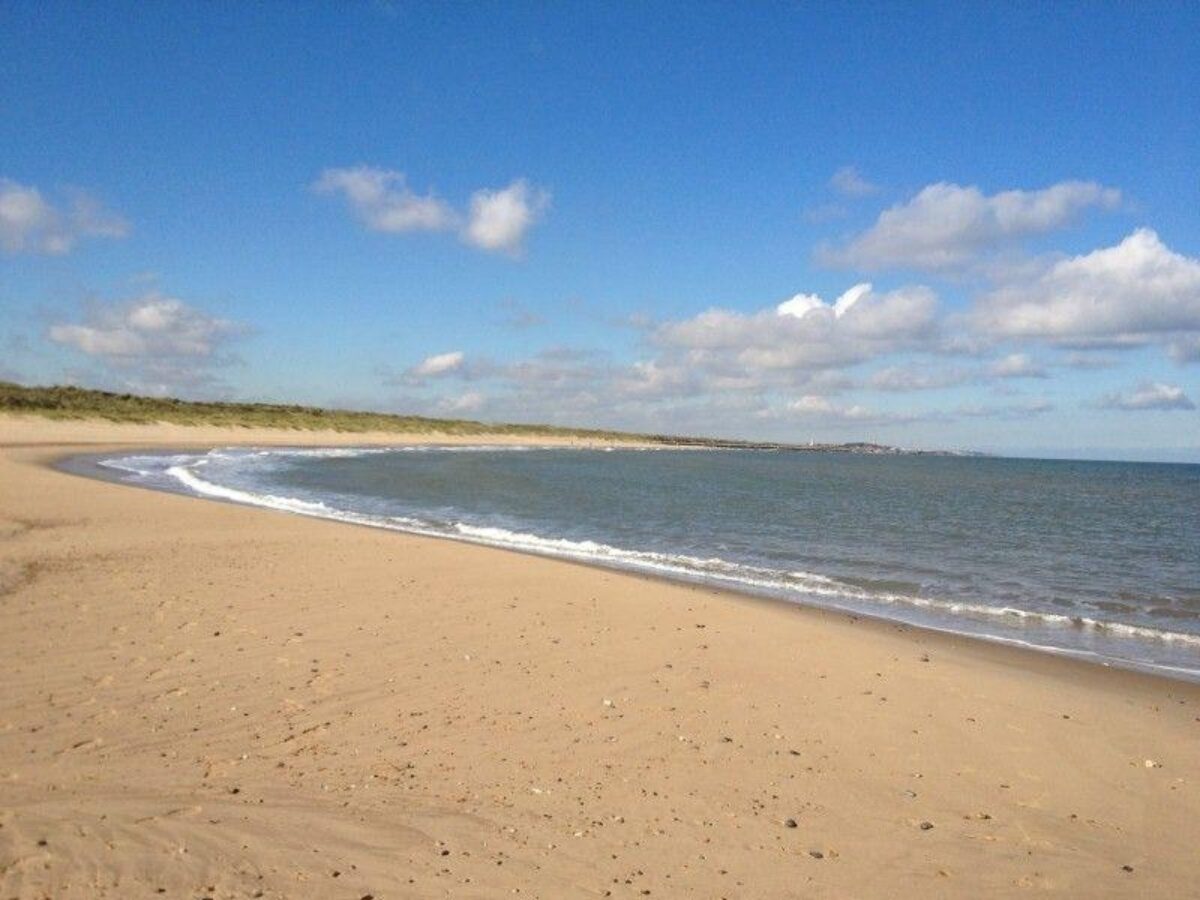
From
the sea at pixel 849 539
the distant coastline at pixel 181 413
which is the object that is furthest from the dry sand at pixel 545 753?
the distant coastline at pixel 181 413

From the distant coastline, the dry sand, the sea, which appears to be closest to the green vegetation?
the distant coastline

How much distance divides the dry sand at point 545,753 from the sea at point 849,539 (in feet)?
9.98

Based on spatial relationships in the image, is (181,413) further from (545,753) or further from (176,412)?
(545,753)

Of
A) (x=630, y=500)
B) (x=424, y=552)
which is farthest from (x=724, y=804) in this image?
(x=630, y=500)

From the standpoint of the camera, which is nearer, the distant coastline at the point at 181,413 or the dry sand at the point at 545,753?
the dry sand at the point at 545,753

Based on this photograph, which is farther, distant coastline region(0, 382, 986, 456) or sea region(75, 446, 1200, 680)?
distant coastline region(0, 382, 986, 456)

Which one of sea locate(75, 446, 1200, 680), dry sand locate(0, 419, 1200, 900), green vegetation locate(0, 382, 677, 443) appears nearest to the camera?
dry sand locate(0, 419, 1200, 900)

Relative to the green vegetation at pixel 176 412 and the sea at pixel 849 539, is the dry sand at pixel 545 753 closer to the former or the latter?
the sea at pixel 849 539

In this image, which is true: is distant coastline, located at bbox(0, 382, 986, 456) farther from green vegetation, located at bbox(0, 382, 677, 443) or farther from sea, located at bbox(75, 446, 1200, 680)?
sea, located at bbox(75, 446, 1200, 680)

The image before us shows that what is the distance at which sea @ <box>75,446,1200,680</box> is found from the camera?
46.1ft

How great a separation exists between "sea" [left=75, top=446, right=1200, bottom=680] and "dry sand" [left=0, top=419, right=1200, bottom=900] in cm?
304

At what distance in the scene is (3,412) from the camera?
189ft

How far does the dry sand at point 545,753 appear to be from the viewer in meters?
4.66

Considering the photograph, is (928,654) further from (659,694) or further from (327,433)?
(327,433)
